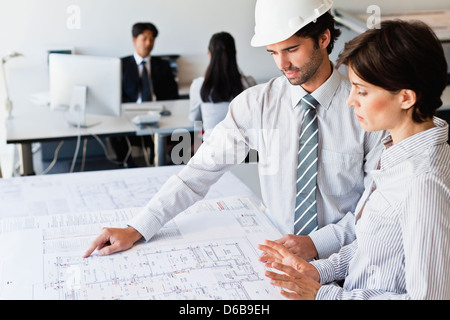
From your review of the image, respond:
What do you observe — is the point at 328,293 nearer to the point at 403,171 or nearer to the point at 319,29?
the point at 403,171

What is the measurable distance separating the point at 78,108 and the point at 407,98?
100 inches

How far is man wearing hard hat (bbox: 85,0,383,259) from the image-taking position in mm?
1669

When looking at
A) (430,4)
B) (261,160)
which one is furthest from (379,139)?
(430,4)

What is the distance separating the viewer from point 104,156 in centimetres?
481

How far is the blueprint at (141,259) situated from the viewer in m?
1.35

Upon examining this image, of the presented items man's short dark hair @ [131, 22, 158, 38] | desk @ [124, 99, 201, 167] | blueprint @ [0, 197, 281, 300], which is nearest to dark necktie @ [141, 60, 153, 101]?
man's short dark hair @ [131, 22, 158, 38]

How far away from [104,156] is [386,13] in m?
3.06

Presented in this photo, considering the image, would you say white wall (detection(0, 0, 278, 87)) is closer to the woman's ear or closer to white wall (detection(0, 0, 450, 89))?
white wall (detection(0, 0, 450, 89))

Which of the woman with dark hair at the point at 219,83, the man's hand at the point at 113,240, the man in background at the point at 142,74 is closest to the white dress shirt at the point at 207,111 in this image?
the woman with dark hair at the point at 219,83

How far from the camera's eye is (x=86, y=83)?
3.38 meters

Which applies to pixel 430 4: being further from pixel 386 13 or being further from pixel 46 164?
pixel 46 164

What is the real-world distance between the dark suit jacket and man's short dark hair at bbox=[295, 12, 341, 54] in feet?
9.58

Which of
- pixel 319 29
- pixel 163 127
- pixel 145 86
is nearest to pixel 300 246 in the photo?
pixel 319 29

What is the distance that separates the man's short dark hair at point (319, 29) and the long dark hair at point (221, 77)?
1.76 meters
